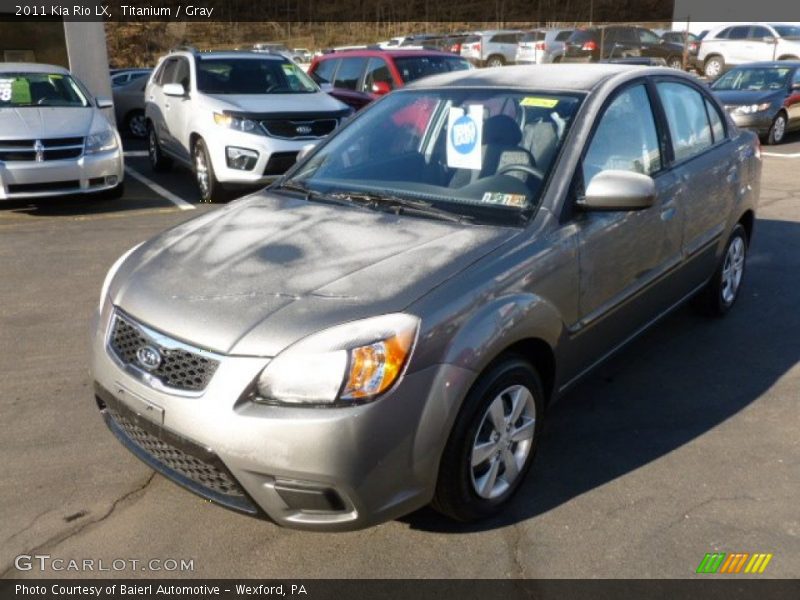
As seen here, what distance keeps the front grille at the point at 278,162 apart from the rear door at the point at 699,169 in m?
4.81

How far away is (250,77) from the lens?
373 inches

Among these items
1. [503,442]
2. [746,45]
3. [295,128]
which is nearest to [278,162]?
[295,128]

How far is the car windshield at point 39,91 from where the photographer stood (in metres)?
8.48

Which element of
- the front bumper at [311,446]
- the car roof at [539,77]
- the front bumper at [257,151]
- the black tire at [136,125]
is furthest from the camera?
the black tire at [136,125]

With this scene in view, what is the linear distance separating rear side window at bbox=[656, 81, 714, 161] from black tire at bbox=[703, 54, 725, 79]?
2249cm

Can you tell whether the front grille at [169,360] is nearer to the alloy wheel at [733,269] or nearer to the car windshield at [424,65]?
the alloy wheel at [733,269]

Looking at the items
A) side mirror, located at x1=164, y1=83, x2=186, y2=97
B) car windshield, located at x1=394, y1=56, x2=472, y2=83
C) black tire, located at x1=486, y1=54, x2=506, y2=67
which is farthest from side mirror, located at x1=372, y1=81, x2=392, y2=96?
black tire, located at x1=486, y1=54, x2=506, y2=67

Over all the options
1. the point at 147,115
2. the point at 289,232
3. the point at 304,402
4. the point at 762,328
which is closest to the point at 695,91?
the point at 762,328

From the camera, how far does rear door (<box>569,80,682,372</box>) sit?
10.7 feet

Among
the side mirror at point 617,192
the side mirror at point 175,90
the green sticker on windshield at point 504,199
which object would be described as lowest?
the side mirror at point 175,90

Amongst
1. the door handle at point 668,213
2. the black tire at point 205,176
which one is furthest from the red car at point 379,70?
the door handle at point 668,213

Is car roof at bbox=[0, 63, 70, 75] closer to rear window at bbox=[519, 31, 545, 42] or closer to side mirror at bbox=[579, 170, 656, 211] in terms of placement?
side mirror at bbox=[579, 170, 656, 211]

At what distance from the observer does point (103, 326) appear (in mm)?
2918
